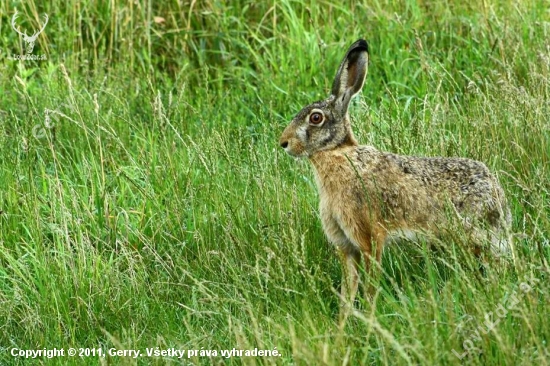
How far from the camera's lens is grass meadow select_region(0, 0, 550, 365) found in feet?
13.2

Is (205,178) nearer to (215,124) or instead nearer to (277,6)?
(215,124)

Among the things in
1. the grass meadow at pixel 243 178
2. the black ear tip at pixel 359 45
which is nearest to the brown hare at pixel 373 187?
the black ear tip at pixel 359 45

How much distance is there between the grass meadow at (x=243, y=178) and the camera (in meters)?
4.02

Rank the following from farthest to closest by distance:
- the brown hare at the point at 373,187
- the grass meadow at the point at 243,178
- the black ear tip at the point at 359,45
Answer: the black ear tip at the point at 359,45 → the brown hare at the point at 373,187 → the grass meadow at the point at 243,178

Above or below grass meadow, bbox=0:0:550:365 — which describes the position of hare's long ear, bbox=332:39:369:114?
above

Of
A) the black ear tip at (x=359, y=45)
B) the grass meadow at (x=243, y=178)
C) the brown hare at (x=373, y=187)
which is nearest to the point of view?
the grass meadow at (x=243, y=178)

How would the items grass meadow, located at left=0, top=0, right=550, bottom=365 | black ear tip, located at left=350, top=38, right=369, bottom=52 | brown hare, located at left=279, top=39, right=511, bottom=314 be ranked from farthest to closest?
black ear tip, located at left=350, top=38, right=369, bottom=52 < brown hare, located at left=279, top=39, right=511, bottom=314 < grass meadow, located at left=0, top=0, right=550, bottom=365

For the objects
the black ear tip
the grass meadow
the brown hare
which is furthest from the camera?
the black ear tip

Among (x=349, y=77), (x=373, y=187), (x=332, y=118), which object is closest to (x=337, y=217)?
(x=373, y=187)

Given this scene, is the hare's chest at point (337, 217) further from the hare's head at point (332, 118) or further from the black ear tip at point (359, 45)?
the black ear tip at point (359, 45)

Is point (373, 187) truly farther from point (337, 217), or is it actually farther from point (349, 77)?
point (349, 77)

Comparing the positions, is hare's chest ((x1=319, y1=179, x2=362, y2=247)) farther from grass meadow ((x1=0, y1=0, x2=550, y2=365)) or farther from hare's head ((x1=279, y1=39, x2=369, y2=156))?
hare's head ((x1=279, y1=39, x2=369, y2=156))

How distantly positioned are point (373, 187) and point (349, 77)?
651mm

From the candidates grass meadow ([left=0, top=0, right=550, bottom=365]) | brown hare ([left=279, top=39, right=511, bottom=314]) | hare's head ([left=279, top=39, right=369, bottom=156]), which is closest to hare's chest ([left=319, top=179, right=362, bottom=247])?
brown hare ([left=279, top=39, right=511, bottom=314])
